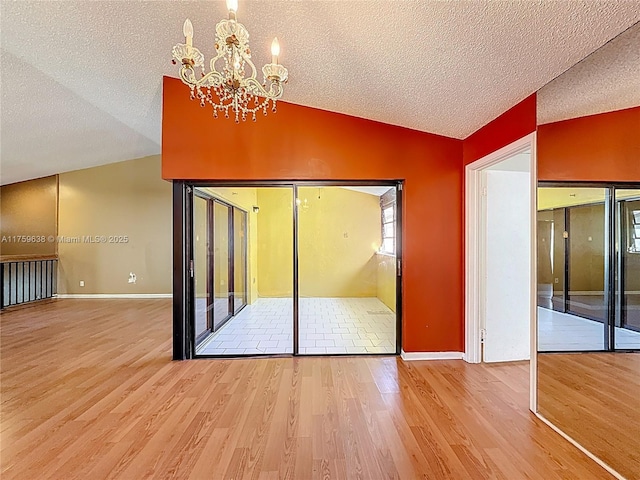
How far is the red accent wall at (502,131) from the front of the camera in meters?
2.55

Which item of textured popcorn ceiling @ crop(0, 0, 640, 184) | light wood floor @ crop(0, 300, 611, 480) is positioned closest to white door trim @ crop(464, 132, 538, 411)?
light wood floor @ crop(0, 300, 611, 480)

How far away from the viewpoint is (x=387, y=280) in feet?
13.3

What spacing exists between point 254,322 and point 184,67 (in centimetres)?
346

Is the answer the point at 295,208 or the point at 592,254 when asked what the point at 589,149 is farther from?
the point at 295,208

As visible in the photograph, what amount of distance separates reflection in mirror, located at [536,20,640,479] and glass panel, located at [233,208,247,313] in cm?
365

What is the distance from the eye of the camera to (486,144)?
3.16 m

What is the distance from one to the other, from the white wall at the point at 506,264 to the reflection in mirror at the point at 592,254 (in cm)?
84

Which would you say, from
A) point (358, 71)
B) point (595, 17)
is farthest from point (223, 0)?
point (595, 17)

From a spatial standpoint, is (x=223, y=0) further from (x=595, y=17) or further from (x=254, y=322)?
(x=254, y=322)

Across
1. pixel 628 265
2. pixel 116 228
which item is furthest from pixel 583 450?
pixel 116 228

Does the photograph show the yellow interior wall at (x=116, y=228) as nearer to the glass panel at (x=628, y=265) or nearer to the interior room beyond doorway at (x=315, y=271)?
the interior room beyond doorway at (x=315, y=271)

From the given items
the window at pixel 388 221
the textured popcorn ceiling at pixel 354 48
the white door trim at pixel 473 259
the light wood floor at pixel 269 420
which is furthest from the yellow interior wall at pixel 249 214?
the white door trim at pixel 473 259

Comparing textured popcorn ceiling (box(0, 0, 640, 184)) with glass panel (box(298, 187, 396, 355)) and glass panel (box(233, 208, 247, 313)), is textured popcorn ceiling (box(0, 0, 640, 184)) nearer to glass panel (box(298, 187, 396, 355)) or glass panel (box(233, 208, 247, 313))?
glass panel (box(298, 187, 396, 355))

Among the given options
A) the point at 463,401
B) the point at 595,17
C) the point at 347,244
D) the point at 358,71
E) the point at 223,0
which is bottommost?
the point at 463,401
